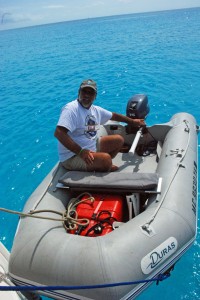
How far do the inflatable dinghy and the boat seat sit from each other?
11 millimetres

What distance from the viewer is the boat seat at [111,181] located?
3.02 meters

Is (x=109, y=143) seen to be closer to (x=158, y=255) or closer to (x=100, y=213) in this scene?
(x=100, y=213)

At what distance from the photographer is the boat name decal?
2.39m

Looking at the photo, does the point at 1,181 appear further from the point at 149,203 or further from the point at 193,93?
the point at 193,93

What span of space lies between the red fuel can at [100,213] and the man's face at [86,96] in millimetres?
1087

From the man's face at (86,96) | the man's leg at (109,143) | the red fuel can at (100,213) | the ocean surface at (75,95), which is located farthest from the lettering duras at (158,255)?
the man's face at (86,96)

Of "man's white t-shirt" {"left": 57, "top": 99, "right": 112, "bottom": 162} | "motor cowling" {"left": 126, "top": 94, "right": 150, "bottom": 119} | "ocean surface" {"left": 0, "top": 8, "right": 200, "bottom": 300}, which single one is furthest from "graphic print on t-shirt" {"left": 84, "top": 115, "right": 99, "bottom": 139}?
"ocean surface" {"left": 0, "top": 8, "right": 200, "bottom": 300}

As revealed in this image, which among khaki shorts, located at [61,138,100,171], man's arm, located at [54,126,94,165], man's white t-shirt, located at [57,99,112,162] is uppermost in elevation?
man's white t-shirt, located at [57,99,112,162]

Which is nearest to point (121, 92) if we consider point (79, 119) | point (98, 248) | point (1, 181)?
point (1, 181)

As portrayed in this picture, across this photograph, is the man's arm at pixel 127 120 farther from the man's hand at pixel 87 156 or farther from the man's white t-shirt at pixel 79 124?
the man's hand at pixel 87 156

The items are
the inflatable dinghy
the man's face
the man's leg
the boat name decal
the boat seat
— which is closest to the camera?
the inflatable dinghy

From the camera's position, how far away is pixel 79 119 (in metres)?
3.30

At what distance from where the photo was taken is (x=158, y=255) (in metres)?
2.48

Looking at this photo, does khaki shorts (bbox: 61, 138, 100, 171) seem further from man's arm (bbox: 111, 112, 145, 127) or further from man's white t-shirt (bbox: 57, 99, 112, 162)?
man's arm (bbox: 111, 112, 145, 127)
